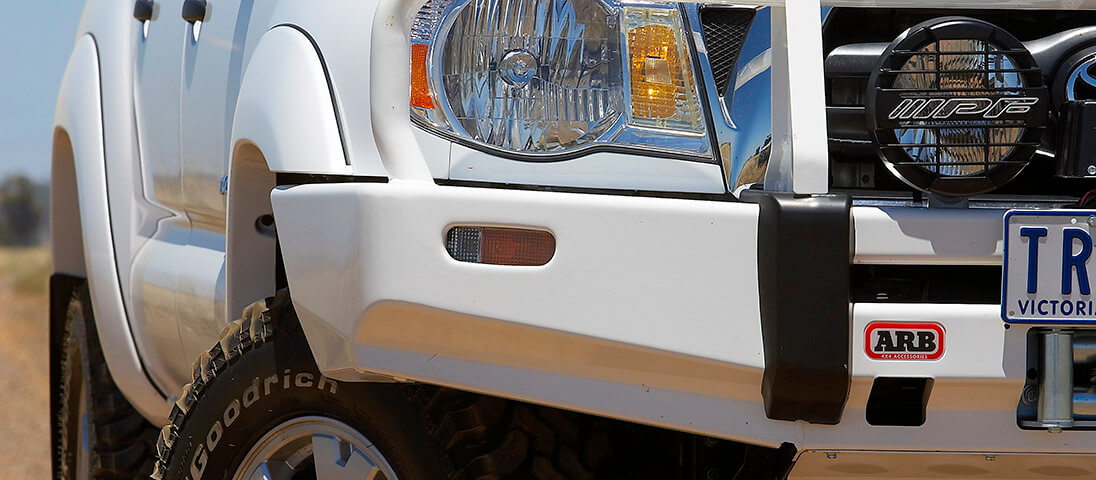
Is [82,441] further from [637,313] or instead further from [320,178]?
[637,313]

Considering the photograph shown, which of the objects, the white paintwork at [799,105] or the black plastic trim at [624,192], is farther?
the black plastic trim at [624,192]

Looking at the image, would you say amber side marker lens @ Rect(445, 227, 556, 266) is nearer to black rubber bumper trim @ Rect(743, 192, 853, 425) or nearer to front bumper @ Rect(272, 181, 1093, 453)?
front bumper @ Rect(272, 181, 1093, 453)

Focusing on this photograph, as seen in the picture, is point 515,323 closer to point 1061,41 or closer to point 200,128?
point 1061,41

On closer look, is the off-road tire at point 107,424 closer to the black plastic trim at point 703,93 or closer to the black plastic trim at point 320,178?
the black plastic trim at point 320,178

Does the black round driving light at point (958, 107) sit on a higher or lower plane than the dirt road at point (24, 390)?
higher

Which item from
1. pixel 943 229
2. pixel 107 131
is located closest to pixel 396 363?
pixel 943 229

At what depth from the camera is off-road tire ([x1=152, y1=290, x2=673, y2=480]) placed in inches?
89.0

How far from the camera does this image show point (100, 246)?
358 centimetres

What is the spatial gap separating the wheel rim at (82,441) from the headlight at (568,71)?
2.41 metres

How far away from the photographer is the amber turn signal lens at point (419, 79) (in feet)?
7.09

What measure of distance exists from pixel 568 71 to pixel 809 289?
0.56 metres

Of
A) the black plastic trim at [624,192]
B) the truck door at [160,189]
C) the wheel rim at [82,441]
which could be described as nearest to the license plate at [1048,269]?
the black plastic trim at [624,192]

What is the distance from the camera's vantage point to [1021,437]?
2.00 meters

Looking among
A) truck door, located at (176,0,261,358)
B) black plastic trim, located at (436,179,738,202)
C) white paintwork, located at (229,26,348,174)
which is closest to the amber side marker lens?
black plastic trim, located at (436,179,738,202)
